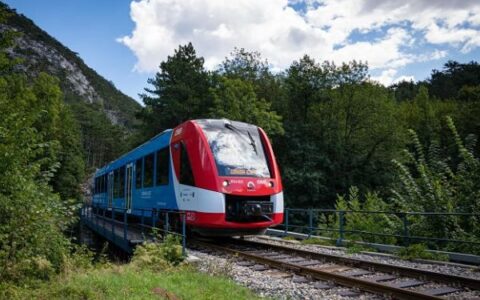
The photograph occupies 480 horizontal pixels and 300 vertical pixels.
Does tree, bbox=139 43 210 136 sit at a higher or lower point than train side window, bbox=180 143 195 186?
higher

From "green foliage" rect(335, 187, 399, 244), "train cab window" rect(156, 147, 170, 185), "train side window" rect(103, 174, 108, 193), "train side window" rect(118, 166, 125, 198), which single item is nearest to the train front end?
"train cab window" rect(156, 147, 170, 185)

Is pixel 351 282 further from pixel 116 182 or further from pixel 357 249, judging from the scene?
pixel 116 182

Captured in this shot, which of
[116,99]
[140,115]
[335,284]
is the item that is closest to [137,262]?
[335,284]

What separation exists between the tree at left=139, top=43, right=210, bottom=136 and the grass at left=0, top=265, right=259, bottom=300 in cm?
3164

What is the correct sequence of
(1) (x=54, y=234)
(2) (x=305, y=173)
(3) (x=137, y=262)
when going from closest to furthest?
(3) (x=137, y=262) → (1) (x=54, y=234) → (2) (x=305, y=173)

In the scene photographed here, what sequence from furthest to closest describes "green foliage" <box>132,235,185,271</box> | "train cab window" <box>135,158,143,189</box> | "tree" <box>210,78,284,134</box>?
"tree" <box>210,78,284,134</box>, "train cab window" <box>135,158,143,189</box>, "green foliage" <box>132,235,185,271</box>

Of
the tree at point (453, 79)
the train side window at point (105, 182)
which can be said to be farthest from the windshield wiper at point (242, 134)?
the tree at point (453, 79)

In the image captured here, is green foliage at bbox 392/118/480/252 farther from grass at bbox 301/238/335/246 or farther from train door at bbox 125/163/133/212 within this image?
train door at bbox 125/163/133/212

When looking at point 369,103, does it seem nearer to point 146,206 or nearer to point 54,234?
point 146,206

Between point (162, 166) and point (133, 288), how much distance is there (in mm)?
7630

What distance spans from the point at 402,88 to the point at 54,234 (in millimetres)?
85117

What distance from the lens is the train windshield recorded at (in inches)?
456

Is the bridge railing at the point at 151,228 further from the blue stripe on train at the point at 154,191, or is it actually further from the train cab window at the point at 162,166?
the train cab window at the point at 162,166

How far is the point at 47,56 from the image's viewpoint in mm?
170875
